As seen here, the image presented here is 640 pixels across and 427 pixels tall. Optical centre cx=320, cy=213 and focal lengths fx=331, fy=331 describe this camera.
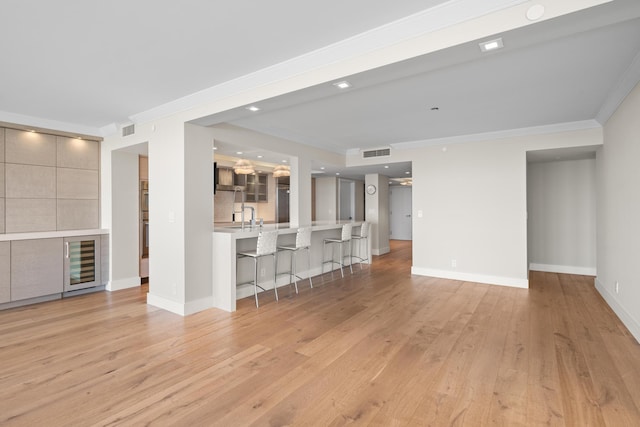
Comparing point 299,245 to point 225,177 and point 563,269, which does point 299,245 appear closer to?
point 225,177

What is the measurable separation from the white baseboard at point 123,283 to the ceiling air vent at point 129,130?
7.69 feet

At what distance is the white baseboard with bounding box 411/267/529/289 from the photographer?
533cm

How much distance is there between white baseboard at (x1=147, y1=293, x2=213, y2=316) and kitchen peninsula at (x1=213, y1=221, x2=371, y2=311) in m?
0.12

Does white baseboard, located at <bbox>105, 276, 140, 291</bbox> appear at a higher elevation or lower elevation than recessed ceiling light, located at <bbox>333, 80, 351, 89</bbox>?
lower

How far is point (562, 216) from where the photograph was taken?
6.39 metres

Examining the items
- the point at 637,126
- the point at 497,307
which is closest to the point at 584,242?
the point at 497,307

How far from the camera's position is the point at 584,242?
20.4 ft

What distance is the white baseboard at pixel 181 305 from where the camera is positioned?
402cm

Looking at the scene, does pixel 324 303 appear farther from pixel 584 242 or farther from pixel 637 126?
pixel 584 242

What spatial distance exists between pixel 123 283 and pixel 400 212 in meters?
9.67

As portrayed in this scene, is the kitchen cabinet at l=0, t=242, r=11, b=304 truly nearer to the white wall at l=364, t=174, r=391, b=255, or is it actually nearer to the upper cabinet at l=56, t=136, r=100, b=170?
the upper cabinet at l=56, t=136, r=100, b=170

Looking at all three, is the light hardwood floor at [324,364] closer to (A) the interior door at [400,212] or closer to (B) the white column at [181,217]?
(B) the white column at [181,217]

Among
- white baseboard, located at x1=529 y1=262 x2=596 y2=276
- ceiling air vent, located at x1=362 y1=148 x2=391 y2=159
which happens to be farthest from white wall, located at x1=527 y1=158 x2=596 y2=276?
ceiling air vent, located at x1=362 y1=148 x2=391 y2=159

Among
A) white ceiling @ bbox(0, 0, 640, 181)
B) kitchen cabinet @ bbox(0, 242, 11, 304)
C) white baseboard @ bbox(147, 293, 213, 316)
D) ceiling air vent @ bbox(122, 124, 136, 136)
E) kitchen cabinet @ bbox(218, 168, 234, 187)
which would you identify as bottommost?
white baseboard @ bbox(147, 293, 213, 316)
